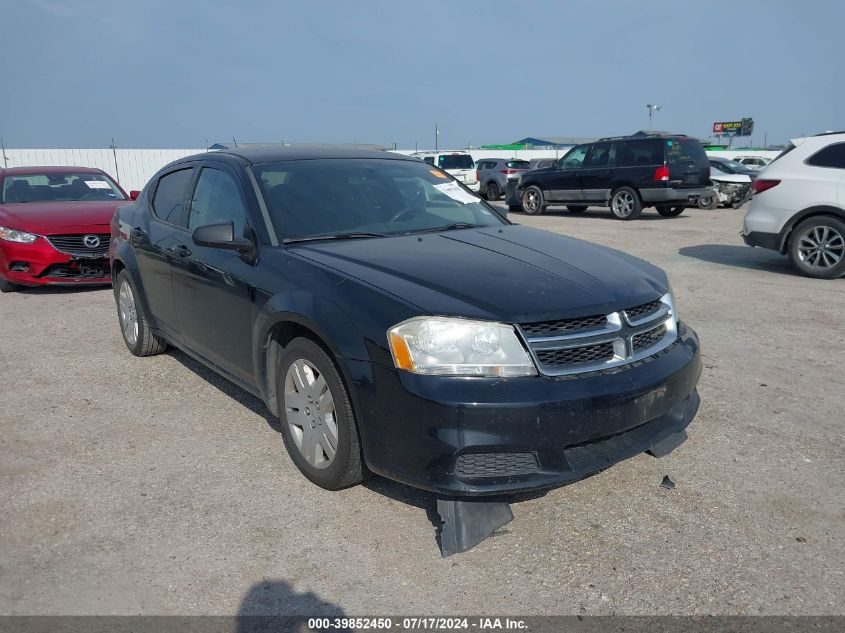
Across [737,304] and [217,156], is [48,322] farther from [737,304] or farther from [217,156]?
[737,304]

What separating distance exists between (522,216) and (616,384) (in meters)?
16.1

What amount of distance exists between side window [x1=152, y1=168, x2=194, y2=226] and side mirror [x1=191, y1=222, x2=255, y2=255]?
99 cm

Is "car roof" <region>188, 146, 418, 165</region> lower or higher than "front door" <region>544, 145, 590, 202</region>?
higher

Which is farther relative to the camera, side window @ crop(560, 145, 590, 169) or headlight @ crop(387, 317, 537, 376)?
side window @ crop(560, 145, 590, 169)

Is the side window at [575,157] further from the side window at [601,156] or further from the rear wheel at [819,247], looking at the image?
the rear wheel at [819,247]

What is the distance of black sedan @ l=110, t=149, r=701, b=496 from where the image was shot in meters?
2.78

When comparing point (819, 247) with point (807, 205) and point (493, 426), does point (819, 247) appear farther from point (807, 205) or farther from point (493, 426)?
point (493, 426)

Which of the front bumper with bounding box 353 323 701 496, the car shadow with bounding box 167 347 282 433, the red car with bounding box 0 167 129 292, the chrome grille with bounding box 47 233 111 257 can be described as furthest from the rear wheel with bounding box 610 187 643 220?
the front bumper with bounding box 353 323 701 496

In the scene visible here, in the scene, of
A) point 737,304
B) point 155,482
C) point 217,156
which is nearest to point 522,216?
point 737,304

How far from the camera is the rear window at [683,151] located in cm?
1566

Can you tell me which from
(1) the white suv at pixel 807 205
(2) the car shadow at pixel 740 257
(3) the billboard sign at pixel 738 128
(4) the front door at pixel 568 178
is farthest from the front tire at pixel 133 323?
(3) the billboard sign at pixel 738 128

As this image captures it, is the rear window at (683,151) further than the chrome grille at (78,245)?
Yes

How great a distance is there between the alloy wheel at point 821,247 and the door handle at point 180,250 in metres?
7.38

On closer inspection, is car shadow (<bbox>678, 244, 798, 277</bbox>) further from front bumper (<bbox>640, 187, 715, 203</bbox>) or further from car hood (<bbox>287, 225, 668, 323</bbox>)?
car hood (<bbox>287, 225, 668, 323</bbox>)
